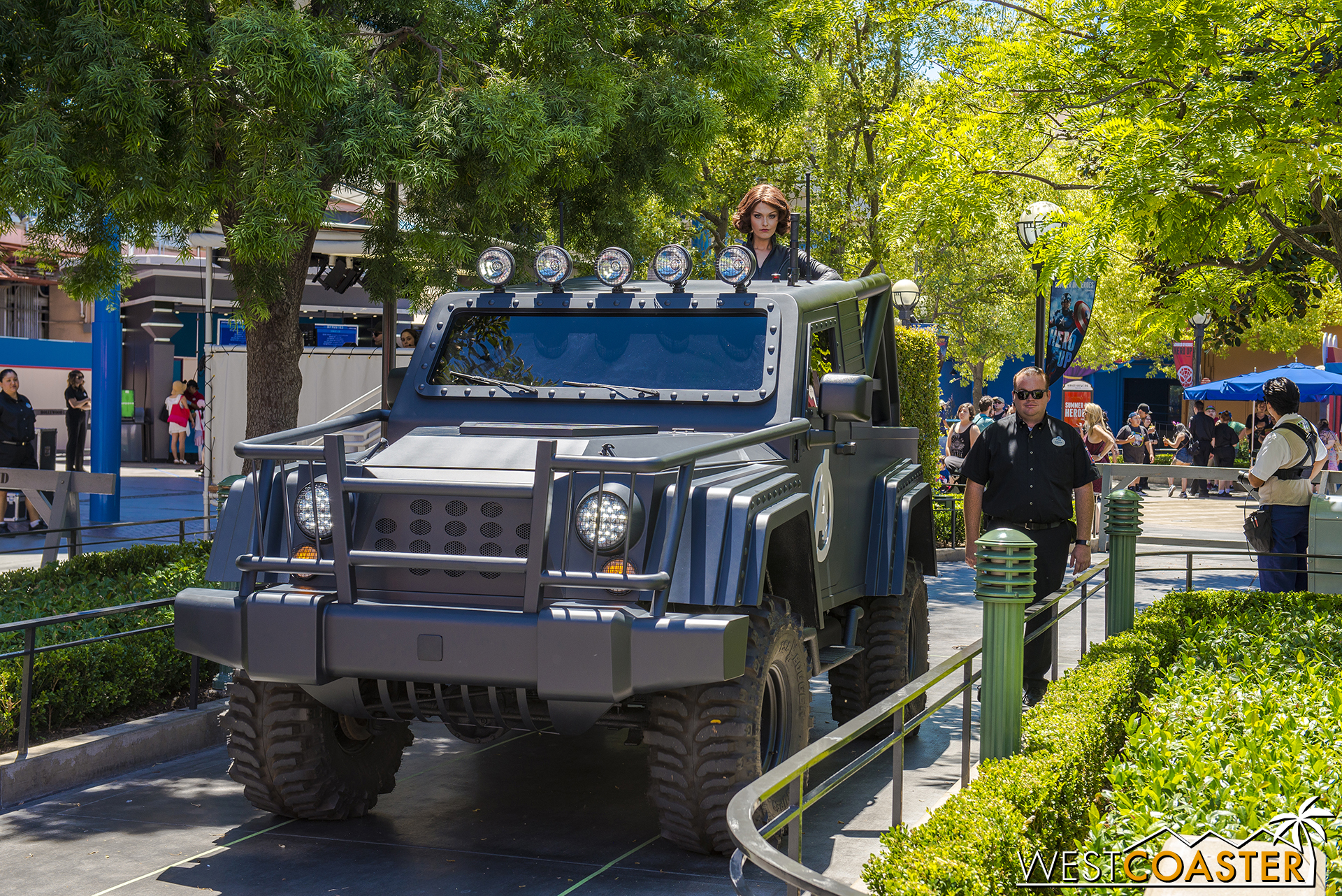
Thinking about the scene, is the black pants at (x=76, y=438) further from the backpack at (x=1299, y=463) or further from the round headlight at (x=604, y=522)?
the backpack at (x=1299, y=463)

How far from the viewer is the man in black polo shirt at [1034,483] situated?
7422 mm

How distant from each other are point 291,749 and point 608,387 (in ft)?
6.96

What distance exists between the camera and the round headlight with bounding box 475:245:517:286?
666 centimetres

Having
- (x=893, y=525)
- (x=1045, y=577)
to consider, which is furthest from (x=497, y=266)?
(x=1045, y=577)

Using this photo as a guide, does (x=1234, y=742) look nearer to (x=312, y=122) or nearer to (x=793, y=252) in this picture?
(x=793, y=252)

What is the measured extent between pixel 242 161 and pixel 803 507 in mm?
4240

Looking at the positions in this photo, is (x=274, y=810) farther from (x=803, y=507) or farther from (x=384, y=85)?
(x=384, y=85)

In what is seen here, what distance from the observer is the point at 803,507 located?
18.0 ft

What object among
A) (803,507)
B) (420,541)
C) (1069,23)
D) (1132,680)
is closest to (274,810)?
(420,541)

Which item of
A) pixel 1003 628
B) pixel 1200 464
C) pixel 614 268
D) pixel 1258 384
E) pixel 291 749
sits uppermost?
pixel 1258 384

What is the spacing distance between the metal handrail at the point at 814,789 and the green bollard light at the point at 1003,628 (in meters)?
0.14

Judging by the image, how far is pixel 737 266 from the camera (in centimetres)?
633

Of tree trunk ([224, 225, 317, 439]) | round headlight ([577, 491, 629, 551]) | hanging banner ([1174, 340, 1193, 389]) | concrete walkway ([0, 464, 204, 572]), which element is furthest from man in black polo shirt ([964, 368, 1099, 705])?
hanging banner ([1174, 340, 1193, 389])

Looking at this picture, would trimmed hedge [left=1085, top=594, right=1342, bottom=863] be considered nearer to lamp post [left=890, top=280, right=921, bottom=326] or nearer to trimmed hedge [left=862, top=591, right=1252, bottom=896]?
trimmed hedge [left=862, top=591, right=1252, bottom=896]
